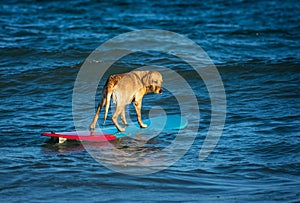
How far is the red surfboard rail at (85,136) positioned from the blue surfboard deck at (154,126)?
202 millimetres

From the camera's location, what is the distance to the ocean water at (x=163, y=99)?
735cm

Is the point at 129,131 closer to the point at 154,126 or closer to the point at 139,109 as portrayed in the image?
the point at 139,109

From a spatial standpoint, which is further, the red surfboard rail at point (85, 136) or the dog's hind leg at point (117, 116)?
the dog's hind leg at point (117, 116)

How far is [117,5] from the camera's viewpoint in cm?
2338

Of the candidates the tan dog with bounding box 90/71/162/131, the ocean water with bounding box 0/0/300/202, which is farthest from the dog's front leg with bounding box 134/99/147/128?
the ocean water with bounding box 0/0/300/202

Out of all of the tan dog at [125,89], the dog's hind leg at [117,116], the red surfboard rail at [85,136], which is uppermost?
the tan dog at [125,89]

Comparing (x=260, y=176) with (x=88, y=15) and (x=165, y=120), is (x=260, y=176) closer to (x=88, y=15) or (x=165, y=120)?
(x=165, y=120)

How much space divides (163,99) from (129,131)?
2774mm

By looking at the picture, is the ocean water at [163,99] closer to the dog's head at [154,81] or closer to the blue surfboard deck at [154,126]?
the blue surfboard deck at [154,126]

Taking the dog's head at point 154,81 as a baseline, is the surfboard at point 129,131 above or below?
below

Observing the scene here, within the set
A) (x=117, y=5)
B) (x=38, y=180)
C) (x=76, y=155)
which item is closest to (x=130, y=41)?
(x=117, y=5)

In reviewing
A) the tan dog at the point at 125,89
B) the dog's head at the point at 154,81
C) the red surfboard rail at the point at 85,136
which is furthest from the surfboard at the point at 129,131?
the dog's head at the point at 154,81

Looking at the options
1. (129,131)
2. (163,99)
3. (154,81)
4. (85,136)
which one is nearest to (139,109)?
(129,131)

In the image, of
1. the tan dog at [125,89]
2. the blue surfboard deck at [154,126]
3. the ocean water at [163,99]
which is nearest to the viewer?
the ocean water at [163,99]
